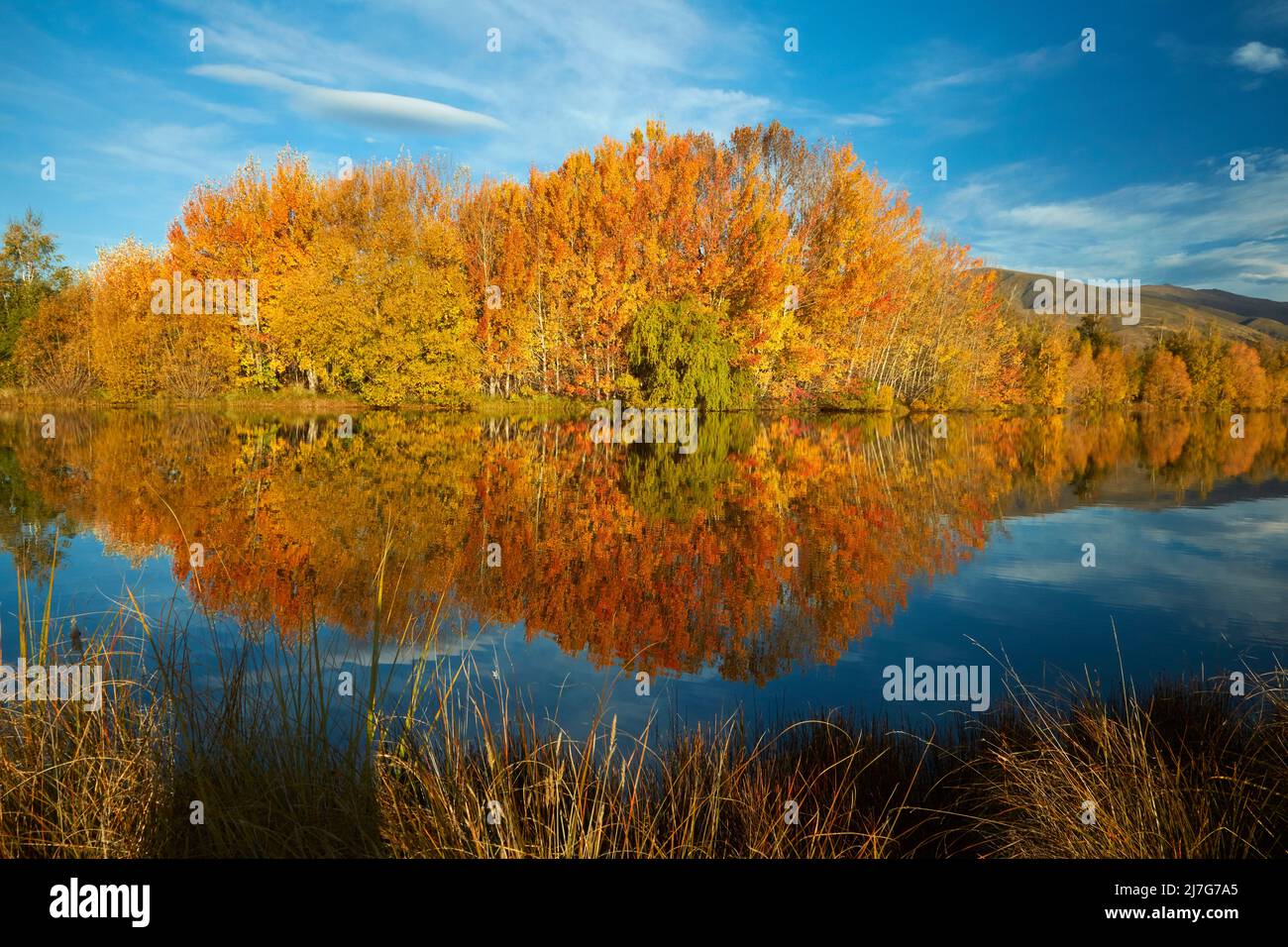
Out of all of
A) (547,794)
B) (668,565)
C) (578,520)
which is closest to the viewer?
(547,794)

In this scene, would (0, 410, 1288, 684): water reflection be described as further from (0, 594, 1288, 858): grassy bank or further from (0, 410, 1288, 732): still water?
(0, 594, 1288, 858): grassy bank

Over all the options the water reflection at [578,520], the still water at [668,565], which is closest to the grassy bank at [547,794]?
the still water at [668,565]

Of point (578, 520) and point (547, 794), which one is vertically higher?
Answer: point (578, 520)

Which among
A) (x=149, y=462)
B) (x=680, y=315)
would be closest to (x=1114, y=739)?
(x=149, y=462)

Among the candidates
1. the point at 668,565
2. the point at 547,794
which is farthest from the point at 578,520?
the point at 547,794

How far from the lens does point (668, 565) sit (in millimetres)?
8648

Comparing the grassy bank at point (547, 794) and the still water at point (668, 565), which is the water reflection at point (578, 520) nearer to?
the still water at point (668, 565)

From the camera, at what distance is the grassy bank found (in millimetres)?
2887

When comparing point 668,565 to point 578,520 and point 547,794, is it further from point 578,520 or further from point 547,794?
point 547,794

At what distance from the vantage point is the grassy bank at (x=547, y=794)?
2.89 metres

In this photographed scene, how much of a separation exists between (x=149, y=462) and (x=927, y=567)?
1532cm

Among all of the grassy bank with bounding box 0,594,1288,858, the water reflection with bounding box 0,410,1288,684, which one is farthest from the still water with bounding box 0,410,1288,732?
the grassy bank with bounding box 0,594,1288,858

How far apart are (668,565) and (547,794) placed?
5.73 m

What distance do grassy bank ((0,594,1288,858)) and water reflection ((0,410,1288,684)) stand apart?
90cm
